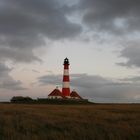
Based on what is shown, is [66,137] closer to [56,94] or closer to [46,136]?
[46,136]

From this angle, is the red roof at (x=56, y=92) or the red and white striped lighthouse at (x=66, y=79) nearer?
the red and white striped lighthouse at (x=66, y=79)

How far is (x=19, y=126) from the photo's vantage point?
1655cm

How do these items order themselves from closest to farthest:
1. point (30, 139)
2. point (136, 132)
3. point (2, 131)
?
point (30, 139) < point (136, 132) < point (2, 131)

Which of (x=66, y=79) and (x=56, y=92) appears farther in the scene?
(x=56, y=92)

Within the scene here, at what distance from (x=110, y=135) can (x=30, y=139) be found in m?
2.81

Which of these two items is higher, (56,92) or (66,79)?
(66,79)

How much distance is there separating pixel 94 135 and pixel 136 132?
1.74 metres

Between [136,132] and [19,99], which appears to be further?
[19,99]

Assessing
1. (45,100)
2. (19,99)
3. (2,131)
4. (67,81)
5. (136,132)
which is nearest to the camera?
(136,132)

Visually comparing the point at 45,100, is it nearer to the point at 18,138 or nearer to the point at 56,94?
the point at 56,94

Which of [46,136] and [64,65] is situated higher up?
[64,65]

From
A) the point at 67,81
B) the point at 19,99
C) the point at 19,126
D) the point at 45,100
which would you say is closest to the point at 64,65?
the point at 67,81

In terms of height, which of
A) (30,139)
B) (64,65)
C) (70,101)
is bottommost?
(30,139)

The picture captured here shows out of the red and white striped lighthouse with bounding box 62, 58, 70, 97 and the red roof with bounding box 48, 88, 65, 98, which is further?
the red roof with bounding box 48, 88, 65, 98
